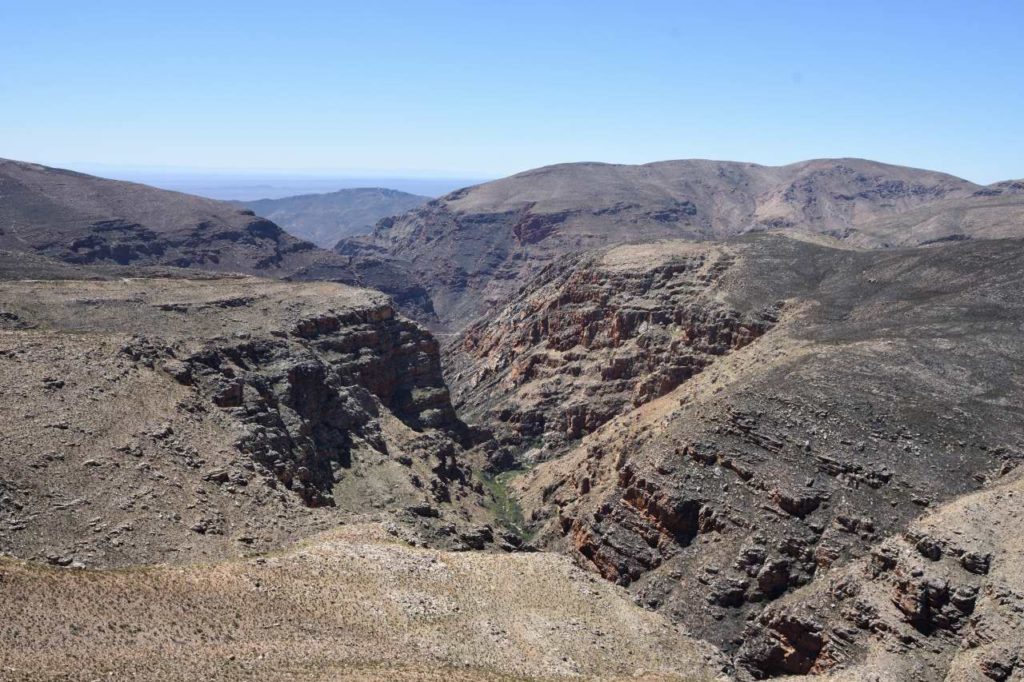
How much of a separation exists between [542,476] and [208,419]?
→ 33.5 m

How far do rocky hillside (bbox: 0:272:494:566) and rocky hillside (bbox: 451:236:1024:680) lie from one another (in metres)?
11.1

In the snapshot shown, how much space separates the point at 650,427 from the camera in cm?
6562

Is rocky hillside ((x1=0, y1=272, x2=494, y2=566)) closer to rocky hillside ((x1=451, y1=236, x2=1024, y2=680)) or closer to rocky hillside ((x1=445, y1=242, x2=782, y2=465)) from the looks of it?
rocky hillside ((x1=445, y1=242, x2=782, y2=465))

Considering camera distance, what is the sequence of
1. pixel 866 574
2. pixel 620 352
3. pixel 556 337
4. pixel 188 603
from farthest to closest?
pixel 556 337 → pixel 620 352 → pixel 866 574 → pixel 188 603

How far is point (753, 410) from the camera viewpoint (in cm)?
5581

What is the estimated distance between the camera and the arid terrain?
32.0 m

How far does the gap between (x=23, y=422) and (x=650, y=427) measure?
42.9m

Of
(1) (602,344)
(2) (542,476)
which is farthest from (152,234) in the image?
(2) (542,476)

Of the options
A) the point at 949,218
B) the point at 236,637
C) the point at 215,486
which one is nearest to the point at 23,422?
the point at 215,486

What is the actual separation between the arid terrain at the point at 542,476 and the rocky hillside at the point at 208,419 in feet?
0.74

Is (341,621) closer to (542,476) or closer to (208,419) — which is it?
(208,419)

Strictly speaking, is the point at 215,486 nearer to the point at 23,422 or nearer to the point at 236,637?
the point at 23,422

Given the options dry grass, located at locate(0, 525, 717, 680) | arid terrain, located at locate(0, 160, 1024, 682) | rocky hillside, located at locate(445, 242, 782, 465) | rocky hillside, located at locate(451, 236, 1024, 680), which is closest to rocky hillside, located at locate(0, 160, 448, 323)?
arid terrain, located at locate(0, 160, 1024, 682)

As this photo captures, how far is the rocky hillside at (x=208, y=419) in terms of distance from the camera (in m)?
37.5
